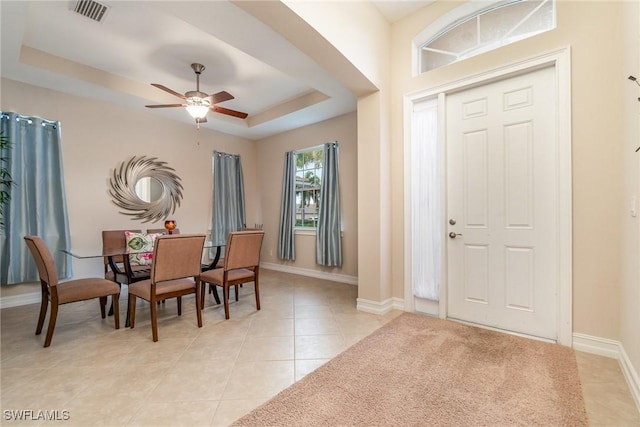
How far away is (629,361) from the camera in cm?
179

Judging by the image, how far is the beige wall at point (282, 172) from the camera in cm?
451

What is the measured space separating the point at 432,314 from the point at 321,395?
1766mm

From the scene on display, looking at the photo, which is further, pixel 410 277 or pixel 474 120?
pixel 410 277

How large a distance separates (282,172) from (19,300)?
13.6 ft

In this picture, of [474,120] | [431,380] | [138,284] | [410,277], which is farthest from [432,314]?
[138,284]

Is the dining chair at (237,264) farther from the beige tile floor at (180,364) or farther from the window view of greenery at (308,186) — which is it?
the window view of greenery at (308,186)

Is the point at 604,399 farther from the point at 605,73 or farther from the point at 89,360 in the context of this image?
the point at 89,360

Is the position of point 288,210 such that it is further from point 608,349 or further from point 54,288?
point 608,349

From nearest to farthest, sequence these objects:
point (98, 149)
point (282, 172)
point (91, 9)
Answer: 1. point (91, 9)
2. point (98, 149)
3. point (282, 172)

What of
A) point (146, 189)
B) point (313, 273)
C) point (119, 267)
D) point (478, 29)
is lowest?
point (313, 273)

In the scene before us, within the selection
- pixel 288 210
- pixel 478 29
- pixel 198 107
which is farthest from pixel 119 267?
pixel 478 29

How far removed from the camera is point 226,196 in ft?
18.1

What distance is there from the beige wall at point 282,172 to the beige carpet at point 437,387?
2.27m

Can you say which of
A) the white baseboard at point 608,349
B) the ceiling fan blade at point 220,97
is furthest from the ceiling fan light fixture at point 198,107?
the white baseboard at point 608,349
